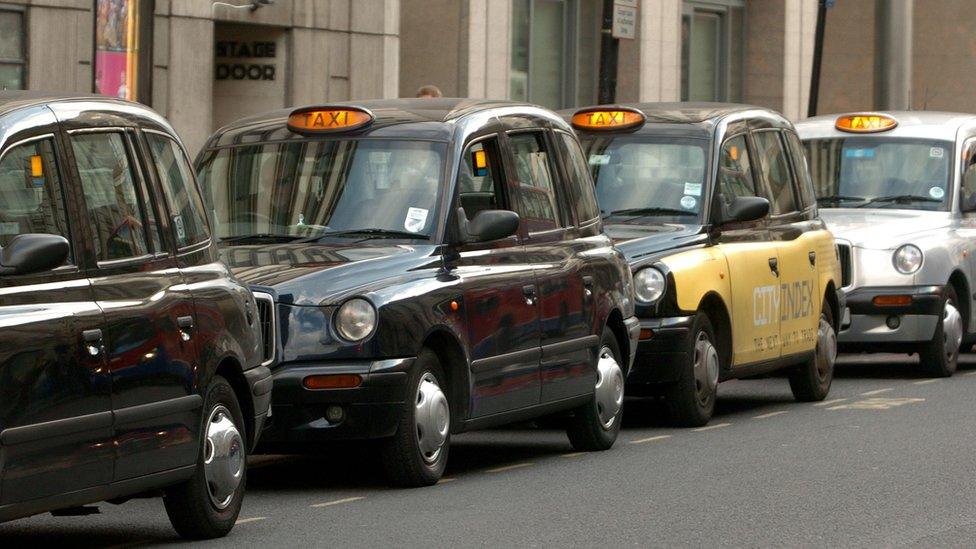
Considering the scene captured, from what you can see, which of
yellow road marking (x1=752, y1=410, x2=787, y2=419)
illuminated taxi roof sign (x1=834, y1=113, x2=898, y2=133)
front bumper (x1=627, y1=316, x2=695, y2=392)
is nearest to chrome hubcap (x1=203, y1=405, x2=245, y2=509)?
front bumper (x1=627, y1=316, x2=695, y2=392)

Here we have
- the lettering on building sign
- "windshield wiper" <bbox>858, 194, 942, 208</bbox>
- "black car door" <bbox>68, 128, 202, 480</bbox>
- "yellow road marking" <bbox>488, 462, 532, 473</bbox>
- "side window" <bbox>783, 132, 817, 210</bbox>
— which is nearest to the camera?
"black car door" <bbox>68, 128, 202, 480</bbox>

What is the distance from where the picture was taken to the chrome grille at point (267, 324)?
31.6ft

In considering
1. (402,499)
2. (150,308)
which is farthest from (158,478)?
(402,499)

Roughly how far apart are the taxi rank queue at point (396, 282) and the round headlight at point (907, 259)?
1 cm

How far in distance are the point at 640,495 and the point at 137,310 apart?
123 inches

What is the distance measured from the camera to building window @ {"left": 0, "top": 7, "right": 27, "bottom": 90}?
20828 mm

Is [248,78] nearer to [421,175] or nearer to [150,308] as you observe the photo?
[421,175]

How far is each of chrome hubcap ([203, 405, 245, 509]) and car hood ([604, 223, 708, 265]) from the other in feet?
16.3

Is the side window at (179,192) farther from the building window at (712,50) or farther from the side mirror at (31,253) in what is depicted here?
the building window at (712,50)

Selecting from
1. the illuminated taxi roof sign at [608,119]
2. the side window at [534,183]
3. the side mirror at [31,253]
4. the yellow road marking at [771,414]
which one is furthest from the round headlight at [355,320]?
the yellow road marking at [771,414]

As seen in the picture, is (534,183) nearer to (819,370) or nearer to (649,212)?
(649,212)

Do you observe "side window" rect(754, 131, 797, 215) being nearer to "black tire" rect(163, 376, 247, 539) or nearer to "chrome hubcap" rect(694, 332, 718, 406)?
"chrome hubcap" rect(694, 332, 718, 406)

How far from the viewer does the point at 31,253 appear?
6.90 m

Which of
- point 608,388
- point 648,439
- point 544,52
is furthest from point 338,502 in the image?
point 544,52
